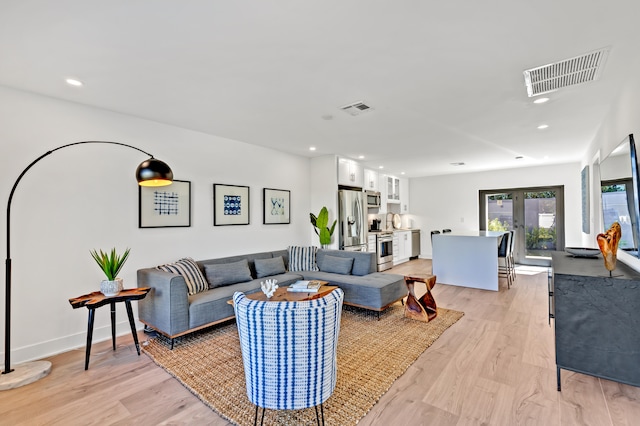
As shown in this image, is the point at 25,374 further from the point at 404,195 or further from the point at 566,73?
the point at 404,195

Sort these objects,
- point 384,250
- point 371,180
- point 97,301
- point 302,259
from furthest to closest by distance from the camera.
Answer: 1. point 371,180
2. point 384,250
3. point 302,259
4. point 97,301

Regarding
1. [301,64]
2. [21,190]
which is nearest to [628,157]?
[301,64]

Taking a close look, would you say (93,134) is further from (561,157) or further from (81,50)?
(561,157)

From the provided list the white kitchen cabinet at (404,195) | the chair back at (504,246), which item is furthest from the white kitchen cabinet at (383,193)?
the chair back at (504,246)

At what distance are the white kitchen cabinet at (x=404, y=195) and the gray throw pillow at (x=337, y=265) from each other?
4.83 m

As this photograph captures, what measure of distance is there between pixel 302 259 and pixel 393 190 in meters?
4.46

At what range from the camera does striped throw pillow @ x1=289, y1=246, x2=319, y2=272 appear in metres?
4.97

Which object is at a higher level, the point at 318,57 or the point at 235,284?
the point at 318,57

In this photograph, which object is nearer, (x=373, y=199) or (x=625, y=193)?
(x=625, y=193)

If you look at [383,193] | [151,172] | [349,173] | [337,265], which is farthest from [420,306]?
[383,193]

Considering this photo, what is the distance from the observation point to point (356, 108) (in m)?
3.32

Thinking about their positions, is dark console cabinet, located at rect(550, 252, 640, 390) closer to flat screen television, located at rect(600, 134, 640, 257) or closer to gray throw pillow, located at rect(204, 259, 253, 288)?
flat screen television, located at rect(600, 134, 640, 257)

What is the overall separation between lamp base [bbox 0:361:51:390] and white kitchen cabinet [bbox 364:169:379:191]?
6.06 m

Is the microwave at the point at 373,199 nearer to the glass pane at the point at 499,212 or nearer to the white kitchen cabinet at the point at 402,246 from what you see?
the white kitchen cabinet at the point at 402,246
